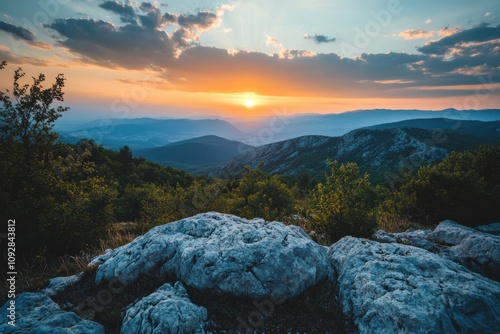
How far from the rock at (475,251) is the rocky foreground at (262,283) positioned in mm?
27

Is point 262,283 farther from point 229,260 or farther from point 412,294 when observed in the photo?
point 412,294

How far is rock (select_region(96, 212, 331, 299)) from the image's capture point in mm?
5348

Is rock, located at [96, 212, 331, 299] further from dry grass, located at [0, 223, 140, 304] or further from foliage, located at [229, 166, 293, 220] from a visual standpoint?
foliage, located at [229, 166, 293, 220]

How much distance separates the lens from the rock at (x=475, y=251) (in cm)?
629

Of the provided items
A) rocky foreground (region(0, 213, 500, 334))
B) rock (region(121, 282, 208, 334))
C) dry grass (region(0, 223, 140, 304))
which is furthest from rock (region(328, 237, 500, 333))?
dry grass (region(0, 223, 140, 304))

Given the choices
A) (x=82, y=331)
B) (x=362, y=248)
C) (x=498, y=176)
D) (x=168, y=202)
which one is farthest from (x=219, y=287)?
(x=498, y=176)

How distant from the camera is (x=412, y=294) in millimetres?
4734

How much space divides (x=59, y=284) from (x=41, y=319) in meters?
1.59

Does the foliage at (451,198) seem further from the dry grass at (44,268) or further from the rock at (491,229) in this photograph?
Result: the dry grass at (44,268)

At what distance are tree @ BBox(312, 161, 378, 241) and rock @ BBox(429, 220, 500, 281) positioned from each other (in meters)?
2.39

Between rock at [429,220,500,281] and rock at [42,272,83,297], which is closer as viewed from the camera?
rock at [42,272,83,297]

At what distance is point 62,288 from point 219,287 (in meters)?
4.33

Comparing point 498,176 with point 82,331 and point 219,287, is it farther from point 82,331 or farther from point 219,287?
point 82,331

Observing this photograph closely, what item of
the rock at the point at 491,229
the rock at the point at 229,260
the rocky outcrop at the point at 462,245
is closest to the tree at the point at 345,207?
the rocky outcrop at the point at 462,245
